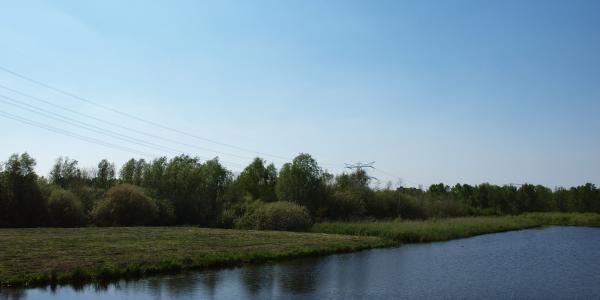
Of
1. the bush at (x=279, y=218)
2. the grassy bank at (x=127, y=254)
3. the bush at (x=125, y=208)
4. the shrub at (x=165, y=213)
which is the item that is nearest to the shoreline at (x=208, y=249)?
the grassy bank at (x=127, y=254)

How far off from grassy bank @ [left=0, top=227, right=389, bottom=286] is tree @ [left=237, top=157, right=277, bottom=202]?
4055 cm

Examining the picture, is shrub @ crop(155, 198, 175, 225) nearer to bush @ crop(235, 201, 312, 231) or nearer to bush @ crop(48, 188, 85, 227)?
bush @ crop(48, 188, 85, 227)

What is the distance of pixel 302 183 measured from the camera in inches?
3078

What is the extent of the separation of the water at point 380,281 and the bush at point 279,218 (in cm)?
2344

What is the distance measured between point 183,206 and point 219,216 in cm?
709

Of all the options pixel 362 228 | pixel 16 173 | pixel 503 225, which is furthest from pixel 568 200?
pixel 16 173

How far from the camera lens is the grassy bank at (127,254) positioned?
24.6m

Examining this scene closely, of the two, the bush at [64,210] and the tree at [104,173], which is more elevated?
the tree at [104,173]

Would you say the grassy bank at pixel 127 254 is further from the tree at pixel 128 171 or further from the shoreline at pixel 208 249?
the tree at pixel 128 171

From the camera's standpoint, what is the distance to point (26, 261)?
87.2 ft

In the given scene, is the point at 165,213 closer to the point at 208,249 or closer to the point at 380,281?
the point at 208,249

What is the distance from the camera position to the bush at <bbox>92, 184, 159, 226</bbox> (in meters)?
64.9

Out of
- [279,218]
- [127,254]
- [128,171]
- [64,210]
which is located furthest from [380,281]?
[128,171]

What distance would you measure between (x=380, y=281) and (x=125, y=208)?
48.1m
